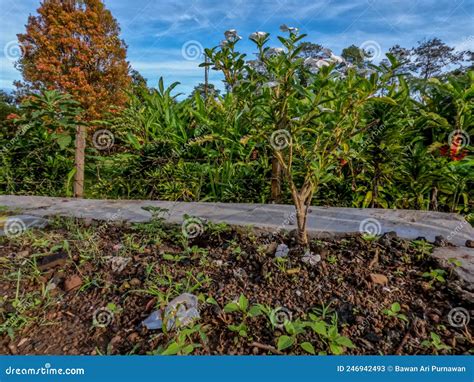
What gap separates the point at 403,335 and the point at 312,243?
0.59 m

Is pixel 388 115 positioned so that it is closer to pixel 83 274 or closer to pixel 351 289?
pixel 351 289

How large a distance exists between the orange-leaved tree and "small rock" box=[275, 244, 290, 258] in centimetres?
1127

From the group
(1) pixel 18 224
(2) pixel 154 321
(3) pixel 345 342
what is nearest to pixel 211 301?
(2) pixel 154 321

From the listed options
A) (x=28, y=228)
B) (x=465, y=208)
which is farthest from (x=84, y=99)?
(x=465, y=208)

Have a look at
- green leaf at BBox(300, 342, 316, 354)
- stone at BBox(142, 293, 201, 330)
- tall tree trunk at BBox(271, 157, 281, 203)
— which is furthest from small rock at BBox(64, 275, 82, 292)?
tall tree trunk at BBox(271, 157, 281, 203)

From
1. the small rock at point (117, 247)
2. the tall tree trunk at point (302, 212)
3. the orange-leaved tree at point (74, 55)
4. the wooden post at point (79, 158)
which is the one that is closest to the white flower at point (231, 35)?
the tall tree trunk at point (302, 212)

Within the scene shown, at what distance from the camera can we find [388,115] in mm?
2721

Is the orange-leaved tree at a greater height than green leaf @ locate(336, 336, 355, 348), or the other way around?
the orange-leaved tree

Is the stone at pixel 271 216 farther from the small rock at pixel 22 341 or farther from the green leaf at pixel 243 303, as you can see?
the small rock at pixel 22 341

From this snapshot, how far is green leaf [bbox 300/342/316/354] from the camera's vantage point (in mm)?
944

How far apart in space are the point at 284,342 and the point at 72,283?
855mm

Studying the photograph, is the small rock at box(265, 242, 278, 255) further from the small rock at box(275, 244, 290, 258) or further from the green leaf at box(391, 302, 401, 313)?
the green leaf at box(391, 302, 401, 313)

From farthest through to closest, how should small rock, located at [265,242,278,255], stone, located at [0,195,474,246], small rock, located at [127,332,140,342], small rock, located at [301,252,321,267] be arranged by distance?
stone, located at [0,195,474,246]
small rock, located at [265,242,278,255]
small rock, located at [301,252,321,267]
small rock, located at [127,332,140,342]

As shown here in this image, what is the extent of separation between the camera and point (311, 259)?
4.65 feet
